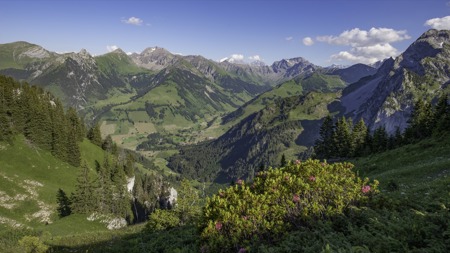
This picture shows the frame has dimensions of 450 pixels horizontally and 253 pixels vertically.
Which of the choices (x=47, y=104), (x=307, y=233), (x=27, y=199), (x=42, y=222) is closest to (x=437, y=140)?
(x=307, y=233)

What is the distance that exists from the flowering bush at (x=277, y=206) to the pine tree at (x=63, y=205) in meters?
73.3

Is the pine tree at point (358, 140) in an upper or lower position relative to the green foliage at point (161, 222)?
upper

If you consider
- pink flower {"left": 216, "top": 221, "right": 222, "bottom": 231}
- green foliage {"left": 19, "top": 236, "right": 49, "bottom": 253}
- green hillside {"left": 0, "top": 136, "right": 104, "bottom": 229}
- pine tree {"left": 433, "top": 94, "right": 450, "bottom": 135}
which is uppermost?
pine tree {"left": 433, "top": 94, "right": 450, "bottom": 135}

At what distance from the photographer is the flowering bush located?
620 inches

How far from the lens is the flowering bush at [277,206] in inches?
620

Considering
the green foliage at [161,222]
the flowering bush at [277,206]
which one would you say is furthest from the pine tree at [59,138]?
the flowering bush at [277,206]

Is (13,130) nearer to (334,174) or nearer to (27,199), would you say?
(27,199)

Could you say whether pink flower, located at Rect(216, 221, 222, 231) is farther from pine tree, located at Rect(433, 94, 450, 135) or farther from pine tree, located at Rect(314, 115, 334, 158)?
pine tree, located at Rect(314, 115, 334, 158)

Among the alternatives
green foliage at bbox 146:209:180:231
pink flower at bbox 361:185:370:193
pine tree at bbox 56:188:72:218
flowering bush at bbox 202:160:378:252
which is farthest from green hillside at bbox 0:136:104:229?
pink flower at bbox 361:185:370:193

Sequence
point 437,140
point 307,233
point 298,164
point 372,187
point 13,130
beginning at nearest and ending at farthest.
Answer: point 307,233, point 372,187, point 298,164, point 437,140, point 13,130

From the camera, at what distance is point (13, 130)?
96.8 metres

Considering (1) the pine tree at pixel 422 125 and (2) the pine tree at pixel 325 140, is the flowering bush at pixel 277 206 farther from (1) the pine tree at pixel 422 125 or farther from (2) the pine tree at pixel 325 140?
(2) the pine tree at pixel 325 140

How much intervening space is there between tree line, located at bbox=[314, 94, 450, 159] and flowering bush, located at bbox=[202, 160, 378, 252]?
7379 cm

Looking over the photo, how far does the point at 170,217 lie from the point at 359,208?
36735mm
